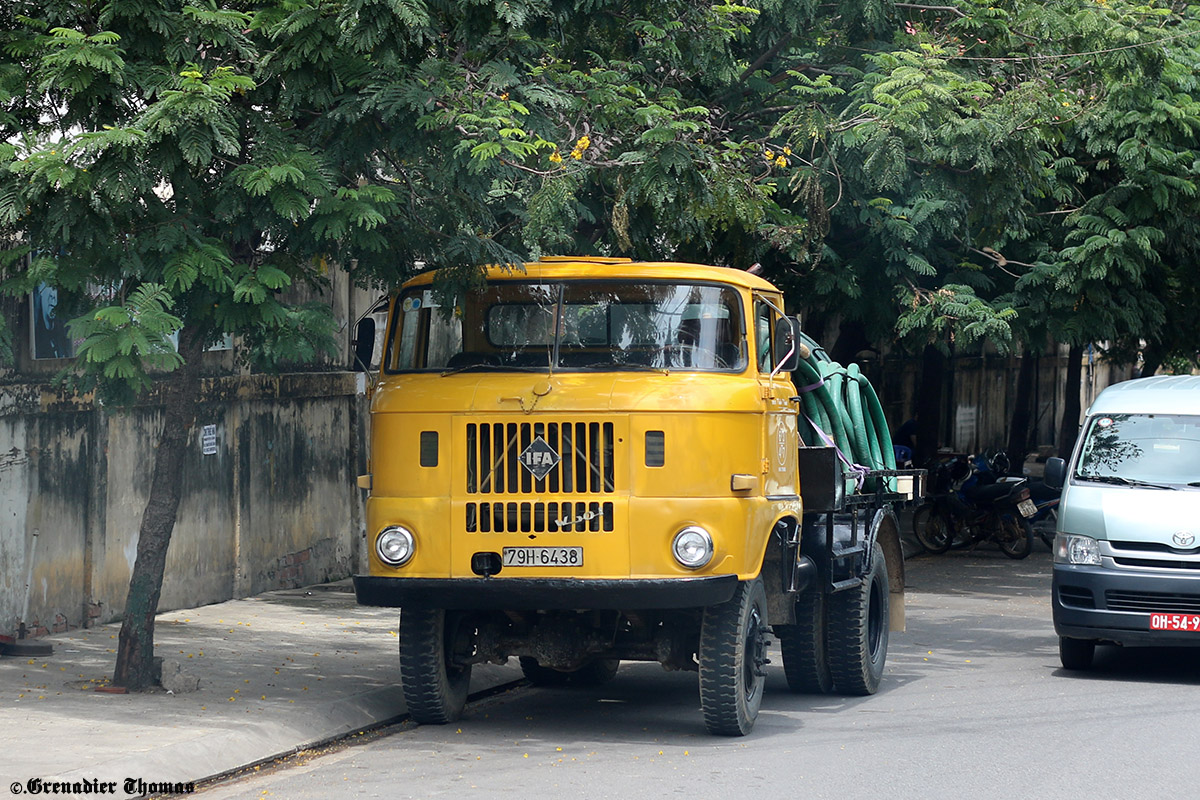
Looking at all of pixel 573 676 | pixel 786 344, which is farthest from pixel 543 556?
pixel 573 676

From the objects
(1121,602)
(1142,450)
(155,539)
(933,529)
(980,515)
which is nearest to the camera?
(155,539)

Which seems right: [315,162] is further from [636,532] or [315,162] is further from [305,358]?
[636,532]

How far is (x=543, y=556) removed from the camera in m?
8.38

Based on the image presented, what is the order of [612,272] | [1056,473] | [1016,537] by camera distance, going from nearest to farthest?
1. [612,272]
2. [1056,473]
3. [1016,537]

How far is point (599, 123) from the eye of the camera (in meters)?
11.5

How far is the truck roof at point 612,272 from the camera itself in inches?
355

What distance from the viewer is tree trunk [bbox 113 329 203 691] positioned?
9344 millimetres

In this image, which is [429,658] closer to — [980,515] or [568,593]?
[568,593]

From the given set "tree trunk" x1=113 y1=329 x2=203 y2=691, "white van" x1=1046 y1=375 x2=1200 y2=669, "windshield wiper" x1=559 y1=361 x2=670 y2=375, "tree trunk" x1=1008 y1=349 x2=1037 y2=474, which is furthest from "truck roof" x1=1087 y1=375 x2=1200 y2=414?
"tree trunk" x1=1008 y1=349 x2=1037 y2=474

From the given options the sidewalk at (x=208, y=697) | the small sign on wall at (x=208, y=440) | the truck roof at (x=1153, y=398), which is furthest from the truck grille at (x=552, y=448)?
the small sign on wall at (x=208, y=440)

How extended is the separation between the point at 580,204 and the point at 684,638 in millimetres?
4765

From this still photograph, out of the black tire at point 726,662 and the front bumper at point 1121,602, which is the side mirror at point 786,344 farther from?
the front bumper at point 1121,602

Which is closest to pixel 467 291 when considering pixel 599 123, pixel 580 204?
pixel 599 123

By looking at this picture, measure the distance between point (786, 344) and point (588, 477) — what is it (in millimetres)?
1630
